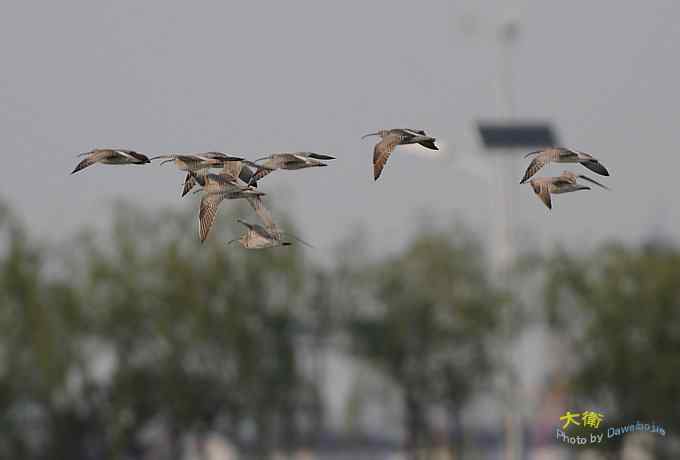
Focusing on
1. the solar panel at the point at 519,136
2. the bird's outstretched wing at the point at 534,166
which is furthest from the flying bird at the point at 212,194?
the solar panel at the point at 519,136

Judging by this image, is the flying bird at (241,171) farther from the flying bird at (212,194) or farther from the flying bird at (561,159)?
the flying bird at (561,159)

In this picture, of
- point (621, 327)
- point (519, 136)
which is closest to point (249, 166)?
point (519, 136)

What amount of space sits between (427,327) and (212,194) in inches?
1038

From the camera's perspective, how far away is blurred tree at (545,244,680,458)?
98.2 feet

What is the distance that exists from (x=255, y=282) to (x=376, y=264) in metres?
2.66

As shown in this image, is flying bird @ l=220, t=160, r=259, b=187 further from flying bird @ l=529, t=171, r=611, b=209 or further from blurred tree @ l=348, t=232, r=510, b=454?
blurred tree @ l=348, t=232, r=510, b=454

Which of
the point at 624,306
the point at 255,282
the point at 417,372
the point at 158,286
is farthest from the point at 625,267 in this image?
the point at 158,286

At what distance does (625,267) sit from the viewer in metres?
31.9

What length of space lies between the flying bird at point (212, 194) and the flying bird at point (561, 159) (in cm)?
134

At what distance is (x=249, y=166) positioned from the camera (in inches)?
287

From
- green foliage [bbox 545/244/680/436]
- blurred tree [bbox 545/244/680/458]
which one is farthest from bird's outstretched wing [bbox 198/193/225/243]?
green foliage [bbox 545/244/680/436]

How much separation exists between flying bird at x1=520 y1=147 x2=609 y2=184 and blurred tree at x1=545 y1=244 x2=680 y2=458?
22.2 meters

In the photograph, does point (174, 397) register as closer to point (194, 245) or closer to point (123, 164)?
point (194, 245)

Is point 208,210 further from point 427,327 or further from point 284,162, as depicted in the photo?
point 427,327
